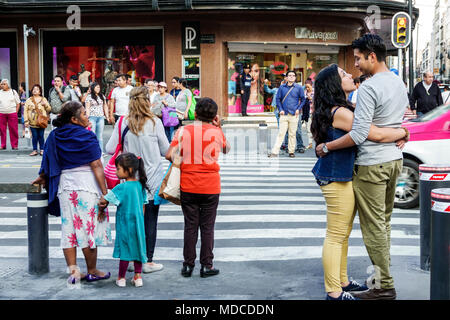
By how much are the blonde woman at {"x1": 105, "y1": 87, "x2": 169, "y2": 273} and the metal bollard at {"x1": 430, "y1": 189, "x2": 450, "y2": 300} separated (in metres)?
2.77

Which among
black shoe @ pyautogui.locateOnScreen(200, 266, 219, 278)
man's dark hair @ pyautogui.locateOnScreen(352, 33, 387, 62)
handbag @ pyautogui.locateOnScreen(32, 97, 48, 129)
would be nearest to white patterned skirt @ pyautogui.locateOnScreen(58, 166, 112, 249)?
black shoe @ pyautogui.locateOnScreen(200, 266, 219, 278)

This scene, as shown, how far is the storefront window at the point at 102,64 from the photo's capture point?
25516mm

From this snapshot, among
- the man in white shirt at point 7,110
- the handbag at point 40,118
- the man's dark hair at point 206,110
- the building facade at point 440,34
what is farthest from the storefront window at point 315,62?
the building facade at point 440,34

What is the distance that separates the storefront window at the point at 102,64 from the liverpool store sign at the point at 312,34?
249 inches

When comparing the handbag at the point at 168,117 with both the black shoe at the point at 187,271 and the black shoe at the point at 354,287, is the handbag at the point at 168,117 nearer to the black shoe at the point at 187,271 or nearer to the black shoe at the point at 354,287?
the black shoe at the point at 187,271

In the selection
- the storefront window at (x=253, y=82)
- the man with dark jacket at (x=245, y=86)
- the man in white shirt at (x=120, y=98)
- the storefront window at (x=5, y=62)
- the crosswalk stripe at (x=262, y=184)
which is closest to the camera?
the crosswalk stripe at (x=262, y=184)

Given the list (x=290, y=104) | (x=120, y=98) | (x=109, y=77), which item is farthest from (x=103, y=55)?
(x=290, y=104)

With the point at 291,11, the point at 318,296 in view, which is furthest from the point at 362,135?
the point at 291,11

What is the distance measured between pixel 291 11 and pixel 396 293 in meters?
20.0

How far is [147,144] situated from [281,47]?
69.9ft

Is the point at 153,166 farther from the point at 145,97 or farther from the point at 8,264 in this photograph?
the point at 8,264

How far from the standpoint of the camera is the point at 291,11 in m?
23.8

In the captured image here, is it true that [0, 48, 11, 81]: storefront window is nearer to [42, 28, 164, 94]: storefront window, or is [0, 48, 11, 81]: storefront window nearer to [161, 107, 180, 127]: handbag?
[42, 28, 164, 94]: storefront window

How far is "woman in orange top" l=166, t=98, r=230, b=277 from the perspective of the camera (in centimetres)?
560
